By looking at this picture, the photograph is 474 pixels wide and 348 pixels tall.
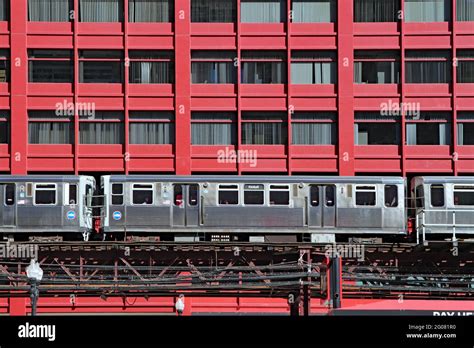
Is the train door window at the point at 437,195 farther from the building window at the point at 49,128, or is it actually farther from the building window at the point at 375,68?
the building window at the point at 49,128

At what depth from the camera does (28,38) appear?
175 feet

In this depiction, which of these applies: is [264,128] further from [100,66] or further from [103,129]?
[100,66]

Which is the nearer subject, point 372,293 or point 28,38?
point 372,293

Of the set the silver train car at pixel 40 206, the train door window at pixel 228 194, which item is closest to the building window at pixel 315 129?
the train door window at pixel 228 194

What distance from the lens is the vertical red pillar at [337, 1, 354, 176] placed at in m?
53.4

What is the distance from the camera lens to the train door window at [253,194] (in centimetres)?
4584

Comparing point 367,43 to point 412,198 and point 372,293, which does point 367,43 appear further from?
point 372,293

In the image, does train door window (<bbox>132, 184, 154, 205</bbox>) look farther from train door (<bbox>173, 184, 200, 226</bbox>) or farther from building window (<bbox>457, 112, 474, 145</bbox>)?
building window (<bbox>457, 112, 474, 145</bbox>)

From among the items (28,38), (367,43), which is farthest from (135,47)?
(367,43)

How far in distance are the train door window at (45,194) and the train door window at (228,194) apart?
281 inches

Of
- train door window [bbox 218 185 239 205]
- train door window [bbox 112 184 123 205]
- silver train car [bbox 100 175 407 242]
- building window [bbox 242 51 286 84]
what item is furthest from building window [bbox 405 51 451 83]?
train door window [bbox 112 184 123 205]

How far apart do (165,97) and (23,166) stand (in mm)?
7881

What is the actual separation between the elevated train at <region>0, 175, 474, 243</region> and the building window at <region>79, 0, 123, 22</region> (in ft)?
38.1

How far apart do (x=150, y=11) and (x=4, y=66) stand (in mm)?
7871
